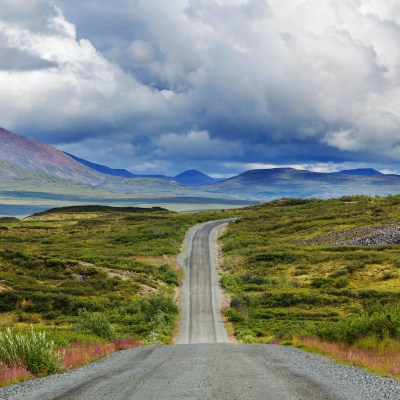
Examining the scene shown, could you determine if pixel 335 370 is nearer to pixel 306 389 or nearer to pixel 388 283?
pixel 306 389

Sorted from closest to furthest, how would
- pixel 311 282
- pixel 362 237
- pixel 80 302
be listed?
pixel 80 302, pixel 311 282, pixel 362 237

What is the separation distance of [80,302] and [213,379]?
133ft

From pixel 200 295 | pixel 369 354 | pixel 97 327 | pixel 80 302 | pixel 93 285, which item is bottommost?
pixel 200 295

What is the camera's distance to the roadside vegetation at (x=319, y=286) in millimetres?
23750

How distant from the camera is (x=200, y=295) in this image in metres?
68.5

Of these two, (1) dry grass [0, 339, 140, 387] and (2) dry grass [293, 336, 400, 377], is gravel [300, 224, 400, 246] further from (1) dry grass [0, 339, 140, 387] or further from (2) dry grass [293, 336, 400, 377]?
(1) dry grass [0, 339, 140, 387]

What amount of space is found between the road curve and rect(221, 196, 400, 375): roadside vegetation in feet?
7.43

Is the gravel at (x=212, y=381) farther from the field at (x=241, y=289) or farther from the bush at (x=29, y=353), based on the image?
the field at (x=241, y=289)

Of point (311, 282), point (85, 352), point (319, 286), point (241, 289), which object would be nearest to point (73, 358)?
point (85, 352)

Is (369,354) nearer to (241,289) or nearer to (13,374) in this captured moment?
(13,374)

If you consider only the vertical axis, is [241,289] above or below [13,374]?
below

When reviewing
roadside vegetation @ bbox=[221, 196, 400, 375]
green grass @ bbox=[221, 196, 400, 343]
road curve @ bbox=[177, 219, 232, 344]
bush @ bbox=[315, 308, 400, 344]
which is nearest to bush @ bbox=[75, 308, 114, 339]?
road curve @ bbox=[177, 219, 232, 344]

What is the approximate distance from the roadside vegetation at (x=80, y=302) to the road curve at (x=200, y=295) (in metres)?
A: 1.88

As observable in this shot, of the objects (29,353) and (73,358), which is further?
(73,358)
